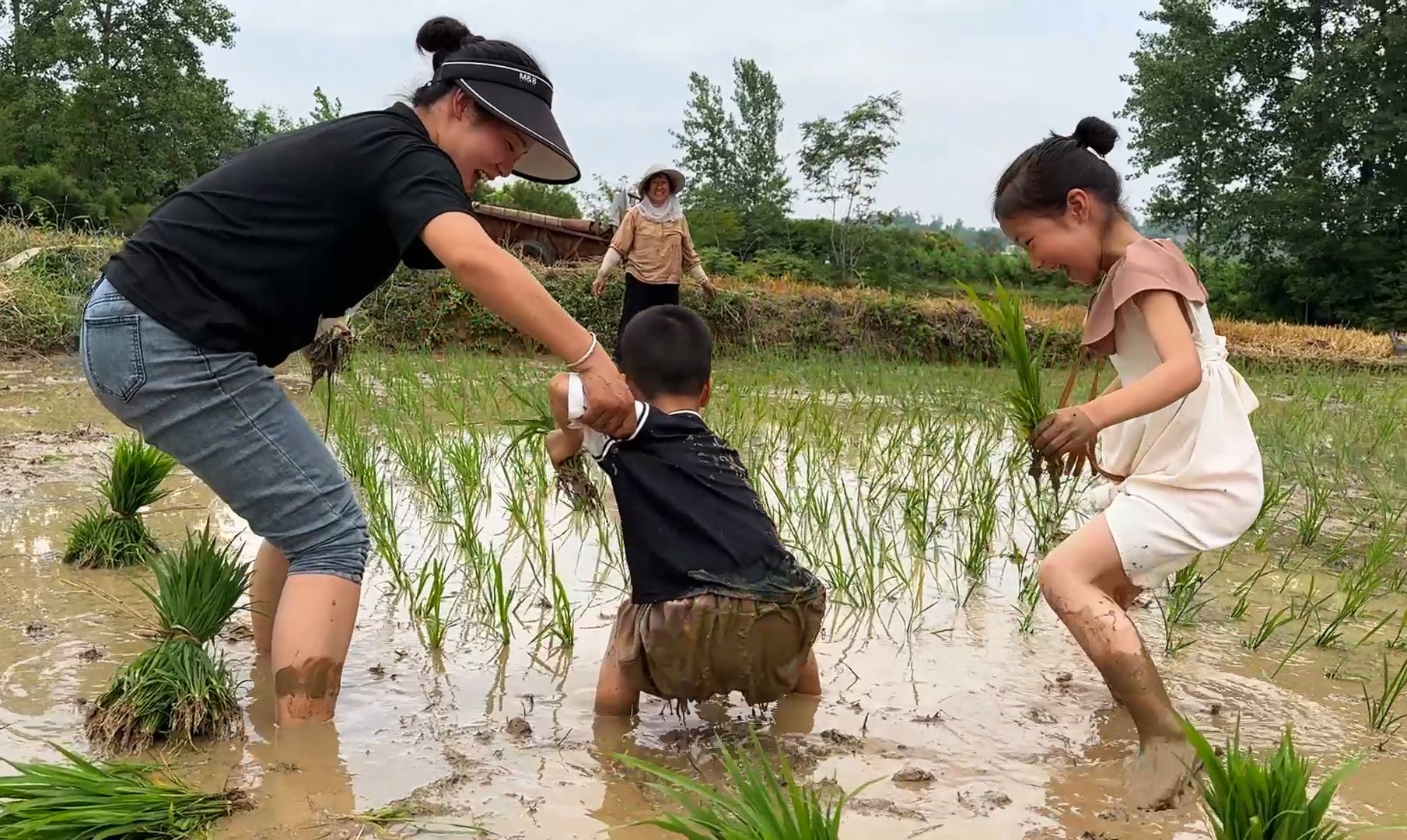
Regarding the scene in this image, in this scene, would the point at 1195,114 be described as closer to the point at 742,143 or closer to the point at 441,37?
the point at 742,143

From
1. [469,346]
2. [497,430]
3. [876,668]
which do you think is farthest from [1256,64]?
[876,668]

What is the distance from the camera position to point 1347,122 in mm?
22359

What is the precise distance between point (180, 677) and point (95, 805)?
475mm

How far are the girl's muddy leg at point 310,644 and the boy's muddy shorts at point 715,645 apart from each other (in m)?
0.55

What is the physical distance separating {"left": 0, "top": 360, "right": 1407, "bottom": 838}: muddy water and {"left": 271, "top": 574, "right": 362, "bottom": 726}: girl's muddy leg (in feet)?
0.18

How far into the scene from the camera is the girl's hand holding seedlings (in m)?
1.99

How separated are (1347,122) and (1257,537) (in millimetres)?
22739

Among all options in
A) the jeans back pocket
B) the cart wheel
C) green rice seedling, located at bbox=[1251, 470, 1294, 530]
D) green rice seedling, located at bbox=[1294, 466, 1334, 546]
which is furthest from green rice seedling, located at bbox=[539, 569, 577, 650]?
A: the cart wheel

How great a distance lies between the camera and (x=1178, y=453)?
215 centimetres

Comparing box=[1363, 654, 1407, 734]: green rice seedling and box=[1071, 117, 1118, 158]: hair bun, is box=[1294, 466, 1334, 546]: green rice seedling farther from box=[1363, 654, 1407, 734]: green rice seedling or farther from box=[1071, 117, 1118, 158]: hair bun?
box=[1071, 117, 1118, 158]: hair bun

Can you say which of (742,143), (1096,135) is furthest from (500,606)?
(742,143)

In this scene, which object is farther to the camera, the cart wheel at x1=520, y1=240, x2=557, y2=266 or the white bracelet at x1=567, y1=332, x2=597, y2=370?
the cart wheel at x1=520, y1=240, x2=557, y2=266

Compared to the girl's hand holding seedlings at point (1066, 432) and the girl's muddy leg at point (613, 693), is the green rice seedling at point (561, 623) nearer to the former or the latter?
the girl's muddy leg at point (613, 693)

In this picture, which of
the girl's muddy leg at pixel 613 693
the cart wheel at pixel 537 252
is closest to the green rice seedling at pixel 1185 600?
the girl's muddy leg at pixel 613 693
